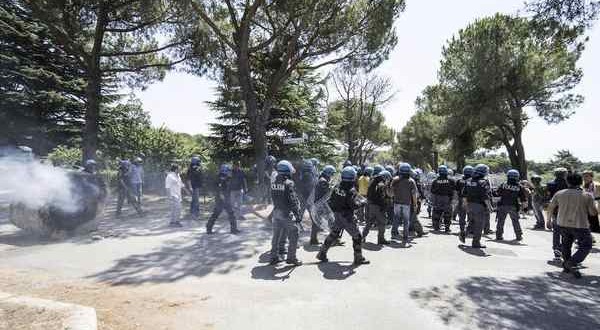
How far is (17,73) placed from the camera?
2180 cm

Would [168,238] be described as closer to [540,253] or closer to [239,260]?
[239,260]

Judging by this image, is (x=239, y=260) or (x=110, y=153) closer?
(x=239, y=260)

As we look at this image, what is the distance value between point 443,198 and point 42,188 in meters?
9.47

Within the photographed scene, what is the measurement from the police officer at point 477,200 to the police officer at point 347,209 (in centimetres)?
300

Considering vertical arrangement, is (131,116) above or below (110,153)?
above

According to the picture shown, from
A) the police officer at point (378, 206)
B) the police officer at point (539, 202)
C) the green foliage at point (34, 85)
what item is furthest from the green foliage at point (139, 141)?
the police officer at point (539, 202)

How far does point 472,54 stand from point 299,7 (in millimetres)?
13325

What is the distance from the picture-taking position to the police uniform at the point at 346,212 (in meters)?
6.48

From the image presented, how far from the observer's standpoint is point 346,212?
6.53 metres

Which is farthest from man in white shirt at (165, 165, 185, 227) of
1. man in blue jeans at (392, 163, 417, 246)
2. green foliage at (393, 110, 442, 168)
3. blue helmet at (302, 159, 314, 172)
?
green foliage at (393, 110, 442, 168)

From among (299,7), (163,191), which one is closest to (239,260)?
(299,7)

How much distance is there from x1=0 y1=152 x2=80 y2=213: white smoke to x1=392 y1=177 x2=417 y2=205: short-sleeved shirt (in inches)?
280

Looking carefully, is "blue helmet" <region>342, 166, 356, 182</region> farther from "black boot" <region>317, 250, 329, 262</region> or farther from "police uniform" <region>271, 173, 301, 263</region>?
"black boot" <region>317, 250, 329, 262</region>

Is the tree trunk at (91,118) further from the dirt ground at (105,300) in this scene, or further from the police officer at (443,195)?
the police officer at (443,195)
